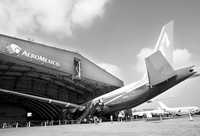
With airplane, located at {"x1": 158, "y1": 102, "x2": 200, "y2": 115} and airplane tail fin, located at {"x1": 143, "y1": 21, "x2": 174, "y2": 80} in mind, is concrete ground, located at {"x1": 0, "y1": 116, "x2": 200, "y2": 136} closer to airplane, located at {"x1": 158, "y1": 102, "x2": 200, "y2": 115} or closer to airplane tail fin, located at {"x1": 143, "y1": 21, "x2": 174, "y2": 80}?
airplane tail fin, located at {"x1": 143, "y1": 21, "x2": 174, "y2": 80}

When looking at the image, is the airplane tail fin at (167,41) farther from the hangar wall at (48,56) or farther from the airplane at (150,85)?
the hangar wall at (48,56)

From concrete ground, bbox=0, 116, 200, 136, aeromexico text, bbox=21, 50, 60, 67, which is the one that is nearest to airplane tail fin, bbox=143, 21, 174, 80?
concrete ground, bbox=0, 116, 200, 136

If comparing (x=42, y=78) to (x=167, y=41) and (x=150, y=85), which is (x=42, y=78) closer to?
(x=150, y=85)

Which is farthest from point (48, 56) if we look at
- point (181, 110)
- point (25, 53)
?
point (181, 110)

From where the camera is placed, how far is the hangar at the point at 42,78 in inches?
1014

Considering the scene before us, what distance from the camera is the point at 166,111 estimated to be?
59.6m

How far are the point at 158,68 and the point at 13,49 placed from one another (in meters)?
20.9

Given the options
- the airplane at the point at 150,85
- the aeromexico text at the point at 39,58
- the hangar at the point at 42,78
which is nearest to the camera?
the airplane at the point at 150,85

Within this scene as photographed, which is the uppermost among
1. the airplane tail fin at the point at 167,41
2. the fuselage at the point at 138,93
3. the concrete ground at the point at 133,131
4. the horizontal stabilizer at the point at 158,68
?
the airplane tail fin at the point at 167,41

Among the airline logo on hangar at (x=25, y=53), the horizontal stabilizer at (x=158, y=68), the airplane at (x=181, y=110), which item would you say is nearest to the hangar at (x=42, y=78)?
the airline logo on hangar at (x=25, y=53)

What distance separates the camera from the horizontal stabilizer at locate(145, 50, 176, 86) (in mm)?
15976

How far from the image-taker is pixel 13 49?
78.8 feet

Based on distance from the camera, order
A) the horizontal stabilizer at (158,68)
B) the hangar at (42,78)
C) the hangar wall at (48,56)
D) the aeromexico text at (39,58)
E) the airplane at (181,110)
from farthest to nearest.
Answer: the airplane at (181,110) → the hangar at (42,78) → the aeromexico text at (39,58) → the hangar wall at (48,56) → the horizontal stabilizer at (158,68)

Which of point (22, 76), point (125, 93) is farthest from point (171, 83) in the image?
point (22, 76)
